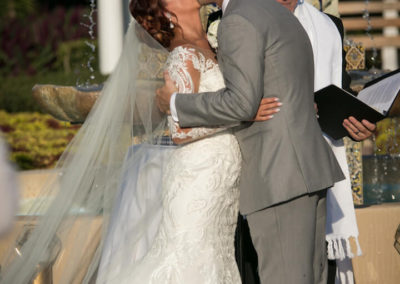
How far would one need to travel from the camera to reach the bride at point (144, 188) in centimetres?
291

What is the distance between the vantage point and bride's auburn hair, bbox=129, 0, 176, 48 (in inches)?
117

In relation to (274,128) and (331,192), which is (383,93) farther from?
(274,128)

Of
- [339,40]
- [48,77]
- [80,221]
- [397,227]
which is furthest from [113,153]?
[48,77]

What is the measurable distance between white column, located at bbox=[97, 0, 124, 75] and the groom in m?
8.05

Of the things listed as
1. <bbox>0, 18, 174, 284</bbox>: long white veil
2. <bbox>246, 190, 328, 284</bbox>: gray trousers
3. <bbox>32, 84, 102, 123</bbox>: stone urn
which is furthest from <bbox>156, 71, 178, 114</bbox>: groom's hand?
<bbox>32, 84, 102, 123</bbox>: stone urn

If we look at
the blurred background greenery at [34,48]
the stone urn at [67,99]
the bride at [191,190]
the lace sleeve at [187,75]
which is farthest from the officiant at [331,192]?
the blurred background greenery at [34,48]

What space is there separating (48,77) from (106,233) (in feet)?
38.3

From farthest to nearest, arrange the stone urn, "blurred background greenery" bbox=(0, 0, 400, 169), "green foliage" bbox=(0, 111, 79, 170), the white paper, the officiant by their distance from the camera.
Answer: "blurred background greenery" bbox=(0, 0, 400, 169) → "green foliage" bbox=(0, 111, 79, 170) → the stone urn → the officiant → the white paper

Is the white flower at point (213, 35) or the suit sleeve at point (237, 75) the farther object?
the white flower at point (213, 35)

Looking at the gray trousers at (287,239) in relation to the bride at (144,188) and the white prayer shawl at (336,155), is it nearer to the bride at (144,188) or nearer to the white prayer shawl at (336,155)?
the bride at (144,188)

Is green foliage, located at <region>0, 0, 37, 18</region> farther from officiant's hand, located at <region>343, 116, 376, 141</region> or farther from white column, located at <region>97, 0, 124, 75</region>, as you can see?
officiant's hand, located at <region>343, 116, 376, 141</region>

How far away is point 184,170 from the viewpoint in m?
2.93

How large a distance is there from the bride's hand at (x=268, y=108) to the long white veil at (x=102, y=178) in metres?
0.52

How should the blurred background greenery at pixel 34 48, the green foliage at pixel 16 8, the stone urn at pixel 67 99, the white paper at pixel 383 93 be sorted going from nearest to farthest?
the white paper at pixel 383 93 → the stone urn at pixel 67 99 → the blurred background greenery at pixel 34 48 → the green foliage at pixel 16 8
